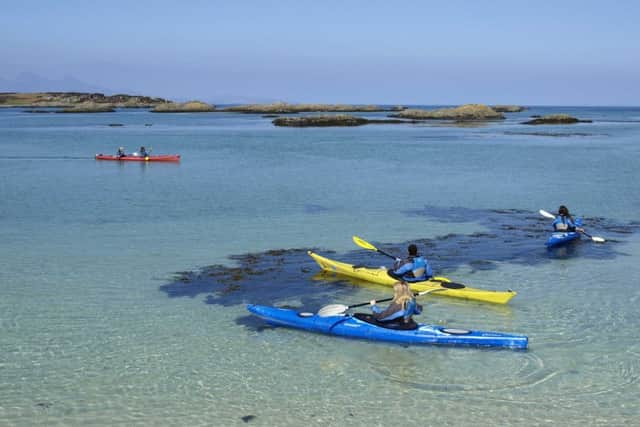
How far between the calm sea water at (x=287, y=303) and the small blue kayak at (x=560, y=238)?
0.43m

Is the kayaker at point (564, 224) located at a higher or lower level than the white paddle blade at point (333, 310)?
higher

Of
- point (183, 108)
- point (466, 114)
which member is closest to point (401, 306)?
point (466, 114)

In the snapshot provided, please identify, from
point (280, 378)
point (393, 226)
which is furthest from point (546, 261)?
point (280, 378)

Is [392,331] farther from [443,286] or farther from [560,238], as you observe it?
[560,238]

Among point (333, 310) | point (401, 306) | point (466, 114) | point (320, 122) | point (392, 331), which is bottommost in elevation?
point (392, 331)

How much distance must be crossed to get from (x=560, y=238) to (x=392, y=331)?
408 inches

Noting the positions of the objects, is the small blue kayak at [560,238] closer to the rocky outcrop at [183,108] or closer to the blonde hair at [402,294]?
the blonde hair at [402,294]

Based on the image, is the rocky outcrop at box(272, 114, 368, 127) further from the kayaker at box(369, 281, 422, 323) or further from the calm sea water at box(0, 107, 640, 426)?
the kayaker at box(369, 281, 422, 323)

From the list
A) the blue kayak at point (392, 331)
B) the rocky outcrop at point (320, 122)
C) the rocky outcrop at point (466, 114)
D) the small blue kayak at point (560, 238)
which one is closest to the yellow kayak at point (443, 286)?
the blue kayak at point (392, 331)

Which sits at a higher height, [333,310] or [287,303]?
[333,310]

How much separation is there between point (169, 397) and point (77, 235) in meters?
13.4

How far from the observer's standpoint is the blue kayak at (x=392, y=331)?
1308 cm

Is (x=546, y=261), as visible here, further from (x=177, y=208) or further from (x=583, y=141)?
(x=583, y=141)

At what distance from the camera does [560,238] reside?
21500 mm
